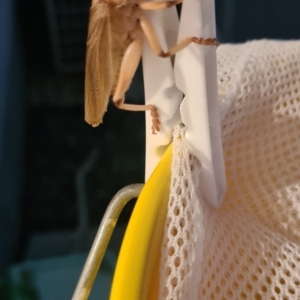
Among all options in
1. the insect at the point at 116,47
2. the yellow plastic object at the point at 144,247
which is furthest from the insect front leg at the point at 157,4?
the yellow plastic object at the point at 144,247

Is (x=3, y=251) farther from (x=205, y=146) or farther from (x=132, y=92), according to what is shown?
(x=205, y=146)

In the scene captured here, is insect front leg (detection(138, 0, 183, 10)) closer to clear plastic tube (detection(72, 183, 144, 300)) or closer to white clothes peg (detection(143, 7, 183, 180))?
white clothes peg (detection(143, 7, 183, 180))

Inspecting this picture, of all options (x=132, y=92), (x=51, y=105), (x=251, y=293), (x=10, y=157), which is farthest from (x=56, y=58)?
(x=251, y=293)

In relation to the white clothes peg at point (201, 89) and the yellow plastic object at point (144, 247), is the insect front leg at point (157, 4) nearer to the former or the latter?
the white clothes peg at point (201, 89)

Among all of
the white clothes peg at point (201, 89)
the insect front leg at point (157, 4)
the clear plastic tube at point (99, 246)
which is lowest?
the clear plastic tube at point (99, 246)

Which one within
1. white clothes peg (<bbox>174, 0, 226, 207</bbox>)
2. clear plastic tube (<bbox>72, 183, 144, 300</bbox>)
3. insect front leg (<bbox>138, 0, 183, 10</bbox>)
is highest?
insect front leg (<bbox>138, 0, 183, 10</bbox>)

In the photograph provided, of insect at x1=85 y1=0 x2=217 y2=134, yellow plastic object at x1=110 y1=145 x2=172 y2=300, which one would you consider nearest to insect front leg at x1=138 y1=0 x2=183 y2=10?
insect at x1=85 y1=0 x2=217 y2=134
